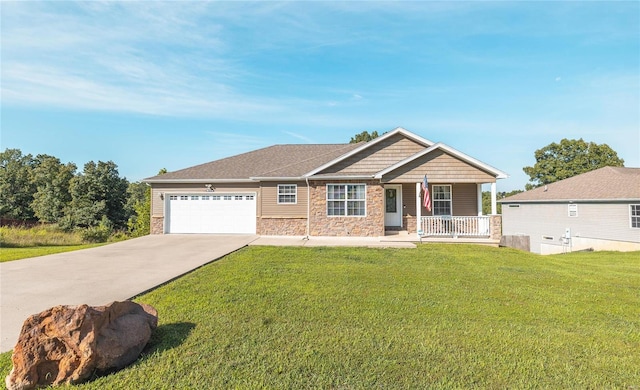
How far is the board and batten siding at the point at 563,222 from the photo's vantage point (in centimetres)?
1641

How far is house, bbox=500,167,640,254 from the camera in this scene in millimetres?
16172

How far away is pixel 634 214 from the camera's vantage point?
1587 cm

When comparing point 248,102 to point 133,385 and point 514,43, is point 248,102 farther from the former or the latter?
point 133,385

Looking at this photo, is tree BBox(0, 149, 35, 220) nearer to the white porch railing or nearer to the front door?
the front door

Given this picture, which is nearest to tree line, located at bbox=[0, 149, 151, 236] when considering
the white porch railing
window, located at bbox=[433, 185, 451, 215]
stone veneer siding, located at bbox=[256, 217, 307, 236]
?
stone veneer siding, located at bbox=[256, 217, 307, 236]

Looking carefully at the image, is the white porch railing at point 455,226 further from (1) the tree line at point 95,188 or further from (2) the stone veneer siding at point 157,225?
(1) the tree line at point 95,188

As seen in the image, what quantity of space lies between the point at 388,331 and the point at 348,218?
1008cm

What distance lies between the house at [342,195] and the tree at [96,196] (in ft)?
61.0

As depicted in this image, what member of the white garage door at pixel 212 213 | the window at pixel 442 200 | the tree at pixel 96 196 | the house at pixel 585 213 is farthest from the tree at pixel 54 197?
the house at pixel 585 213

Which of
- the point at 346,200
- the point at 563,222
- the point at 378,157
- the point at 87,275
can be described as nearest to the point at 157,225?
the point at 87,275

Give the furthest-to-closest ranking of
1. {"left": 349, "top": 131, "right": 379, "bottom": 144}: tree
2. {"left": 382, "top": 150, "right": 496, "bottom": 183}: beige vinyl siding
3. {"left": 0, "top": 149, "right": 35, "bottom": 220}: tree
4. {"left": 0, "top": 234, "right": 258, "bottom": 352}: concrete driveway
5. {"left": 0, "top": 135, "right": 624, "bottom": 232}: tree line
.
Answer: {"left": 349, "top": 131, "right": 379, "bottom": 144}: tree, {"left": 0, "top": 149, "right": 35, "bottom": 220}: tree, {"left": 0, "top": 135, "right": 624, "bottom": 232}: tree line, {"left": 382, "top": 150, "right": 496, "bottom": 183}: beige vinyl siding, {"left": 0, "top": 234, "right": 258, "bottom": 352}: concrete driveway

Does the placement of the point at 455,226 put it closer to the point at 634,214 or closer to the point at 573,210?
the point at 634,214

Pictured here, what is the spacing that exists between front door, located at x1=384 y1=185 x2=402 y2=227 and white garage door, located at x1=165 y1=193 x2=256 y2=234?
6.65 meters

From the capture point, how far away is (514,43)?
42.8 ft
